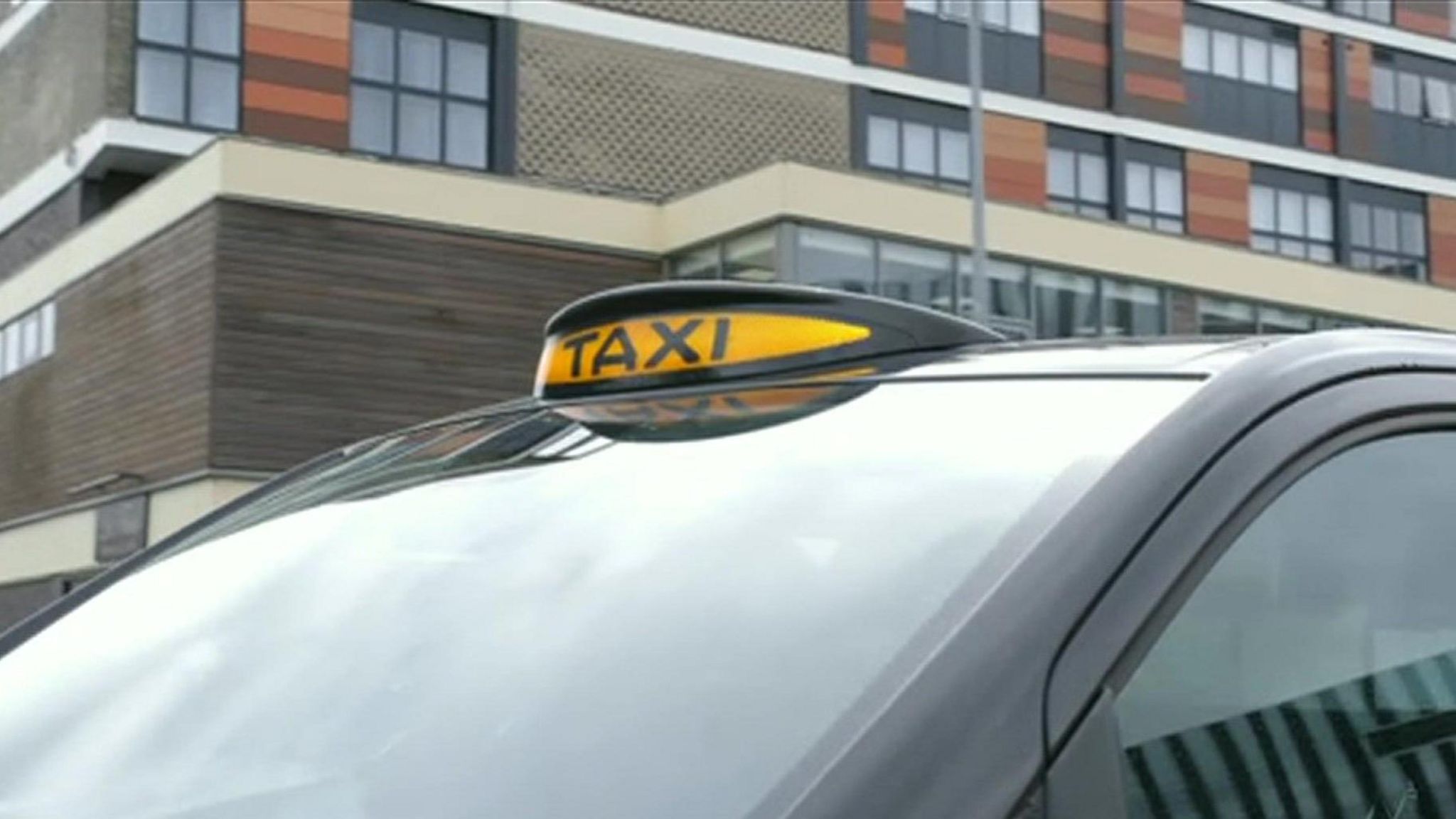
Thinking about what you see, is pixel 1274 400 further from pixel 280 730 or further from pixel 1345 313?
pixel 1345 313

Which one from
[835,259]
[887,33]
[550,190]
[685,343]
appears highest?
[887,33]

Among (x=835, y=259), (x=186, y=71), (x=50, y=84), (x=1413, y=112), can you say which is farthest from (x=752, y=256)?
(x=1413, y=112)

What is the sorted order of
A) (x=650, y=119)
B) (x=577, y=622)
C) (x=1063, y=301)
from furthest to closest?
(x=650, y=119), (x=1063, y=301), (x=577, y=622)

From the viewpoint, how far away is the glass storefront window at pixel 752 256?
2909cm

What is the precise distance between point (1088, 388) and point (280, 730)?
0.71 metres

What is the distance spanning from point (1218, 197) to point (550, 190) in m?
17.7

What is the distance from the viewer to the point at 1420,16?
4788cm

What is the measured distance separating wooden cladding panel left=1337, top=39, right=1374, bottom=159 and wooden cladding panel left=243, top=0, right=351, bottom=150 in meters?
21.7

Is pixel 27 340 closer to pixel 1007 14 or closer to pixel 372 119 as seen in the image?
pixel 372 119

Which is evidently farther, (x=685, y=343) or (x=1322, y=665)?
(x=685, y=343)

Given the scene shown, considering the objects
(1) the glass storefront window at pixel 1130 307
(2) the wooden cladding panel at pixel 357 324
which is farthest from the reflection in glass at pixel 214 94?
(1) the glass storefront window at pixel 1130 307

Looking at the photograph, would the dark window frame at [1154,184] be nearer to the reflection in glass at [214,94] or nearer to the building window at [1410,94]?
the building window at [1410,94]

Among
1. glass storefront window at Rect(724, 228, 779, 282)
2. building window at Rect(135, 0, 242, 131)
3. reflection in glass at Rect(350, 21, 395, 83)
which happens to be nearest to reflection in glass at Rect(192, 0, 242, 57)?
building window at Rect(135, 0, 242, 131)

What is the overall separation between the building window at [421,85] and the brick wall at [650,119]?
73 cm
